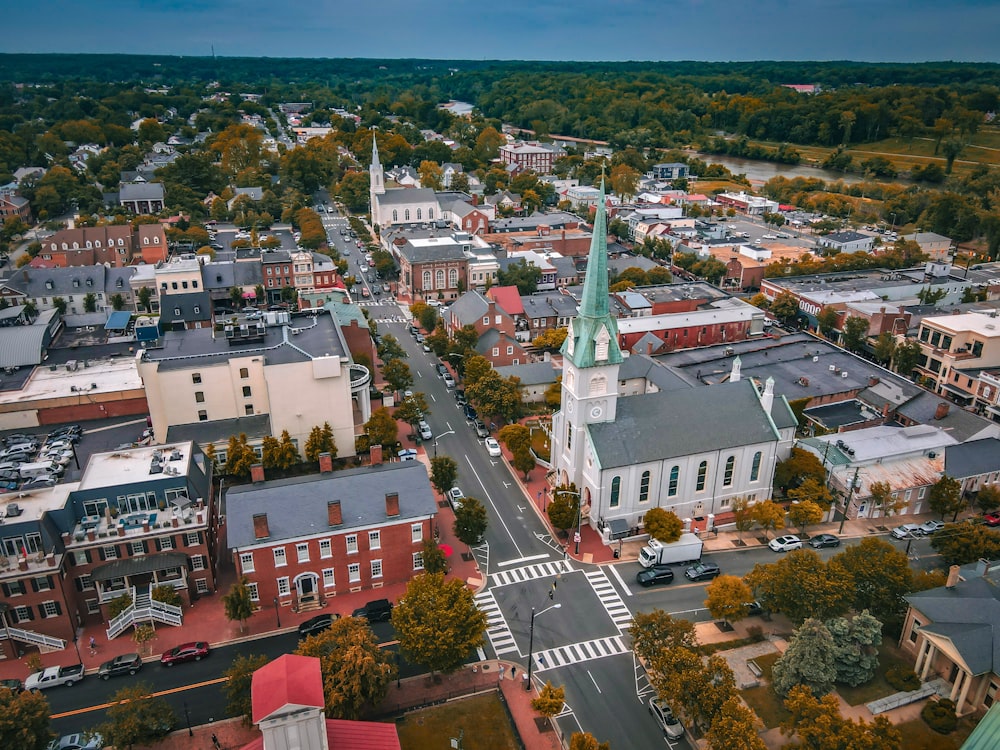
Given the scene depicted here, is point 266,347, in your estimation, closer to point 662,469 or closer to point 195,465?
point 195,465

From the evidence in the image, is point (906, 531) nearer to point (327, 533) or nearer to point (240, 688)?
point (327, 533)

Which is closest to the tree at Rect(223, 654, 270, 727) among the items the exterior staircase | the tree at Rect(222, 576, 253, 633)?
the tree at Rect(222, 576, 253, 633)

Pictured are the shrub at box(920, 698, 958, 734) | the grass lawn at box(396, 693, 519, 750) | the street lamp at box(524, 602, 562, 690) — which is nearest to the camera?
the grass lawn at box(396, 693, 519, 750)

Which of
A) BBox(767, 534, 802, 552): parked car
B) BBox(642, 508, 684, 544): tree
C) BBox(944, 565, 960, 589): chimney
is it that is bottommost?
BBox(767, 534, 802, 552): parked car

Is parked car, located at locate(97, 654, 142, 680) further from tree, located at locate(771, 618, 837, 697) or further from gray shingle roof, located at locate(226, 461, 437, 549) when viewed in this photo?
tree, located at locate(771, 618, 837, 697)

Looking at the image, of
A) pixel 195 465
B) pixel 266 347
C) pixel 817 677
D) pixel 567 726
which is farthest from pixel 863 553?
pixel 266 347

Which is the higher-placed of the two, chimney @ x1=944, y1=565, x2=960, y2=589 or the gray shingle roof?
the gray shingle roof
